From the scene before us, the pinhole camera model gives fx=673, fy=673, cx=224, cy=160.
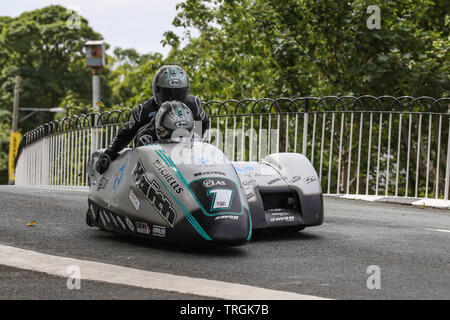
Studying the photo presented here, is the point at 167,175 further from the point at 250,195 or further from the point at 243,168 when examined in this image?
the point at 243,168

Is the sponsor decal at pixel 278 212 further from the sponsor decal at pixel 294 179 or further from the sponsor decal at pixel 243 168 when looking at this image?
the sponsor decal at pixel 243 168

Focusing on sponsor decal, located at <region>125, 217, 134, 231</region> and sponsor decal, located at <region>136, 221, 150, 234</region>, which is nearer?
sponsor decal, located at <region>136, 221, 150, 234</region>

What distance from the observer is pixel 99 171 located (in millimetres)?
6301

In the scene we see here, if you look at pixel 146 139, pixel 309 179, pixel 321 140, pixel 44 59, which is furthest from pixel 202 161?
pixel 44 59

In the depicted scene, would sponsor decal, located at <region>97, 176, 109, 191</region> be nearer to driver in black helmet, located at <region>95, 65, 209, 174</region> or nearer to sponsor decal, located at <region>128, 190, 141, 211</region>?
driver in black helmet, located at <region>95, 65, 209, 174</region>

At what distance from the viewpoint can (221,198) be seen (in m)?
5.26

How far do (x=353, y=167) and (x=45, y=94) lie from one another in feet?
107

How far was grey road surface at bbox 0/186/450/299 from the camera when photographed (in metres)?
4.16

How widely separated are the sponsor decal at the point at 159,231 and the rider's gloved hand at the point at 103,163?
1.03 meters

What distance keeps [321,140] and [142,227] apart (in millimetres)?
7974

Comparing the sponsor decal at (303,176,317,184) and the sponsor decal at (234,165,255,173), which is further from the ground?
the sponsor decal at (234,165,255,173)

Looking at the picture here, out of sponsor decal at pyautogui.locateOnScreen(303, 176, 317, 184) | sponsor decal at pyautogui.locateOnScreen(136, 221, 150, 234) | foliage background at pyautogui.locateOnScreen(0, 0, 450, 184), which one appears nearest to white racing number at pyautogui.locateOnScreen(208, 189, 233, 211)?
sponsor decal at pyautogui.locateOnScreen(136, 221, 150, 234)
